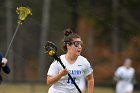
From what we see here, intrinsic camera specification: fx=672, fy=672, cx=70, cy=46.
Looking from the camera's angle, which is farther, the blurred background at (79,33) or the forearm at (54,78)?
the blurred background at (79,33)

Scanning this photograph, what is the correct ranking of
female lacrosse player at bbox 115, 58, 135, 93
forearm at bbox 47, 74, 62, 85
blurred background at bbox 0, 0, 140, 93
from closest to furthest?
forearm at bbox 47, 74, 62, 85
female lacrosse player at bbox 115, 58, 135, 93
blurred background at bbox 0, 0, 140, 93

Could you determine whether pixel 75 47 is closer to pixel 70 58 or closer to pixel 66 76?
pixel 70 58

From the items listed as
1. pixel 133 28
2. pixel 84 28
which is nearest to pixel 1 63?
pixel 133 28

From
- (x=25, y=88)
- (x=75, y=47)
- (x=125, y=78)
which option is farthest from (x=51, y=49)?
(x=25, y=88)

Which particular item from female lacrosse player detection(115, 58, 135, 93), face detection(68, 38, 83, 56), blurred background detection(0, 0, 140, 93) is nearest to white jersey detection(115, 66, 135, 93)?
female lacrosse player detection(115, 58, 135, 93)

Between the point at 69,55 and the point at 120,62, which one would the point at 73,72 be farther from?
the point at 120,62

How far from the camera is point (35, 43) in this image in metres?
46.5

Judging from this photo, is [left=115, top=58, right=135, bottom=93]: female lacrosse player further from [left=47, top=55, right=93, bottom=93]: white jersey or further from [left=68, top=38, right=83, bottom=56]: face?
[left=68, top=38, right=83, bottom=56]: face

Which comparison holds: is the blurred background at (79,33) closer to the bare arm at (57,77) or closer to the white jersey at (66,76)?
the white jersey at (66,76)

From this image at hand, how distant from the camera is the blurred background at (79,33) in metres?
40.6

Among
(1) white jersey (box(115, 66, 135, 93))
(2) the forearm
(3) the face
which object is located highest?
(3) the face

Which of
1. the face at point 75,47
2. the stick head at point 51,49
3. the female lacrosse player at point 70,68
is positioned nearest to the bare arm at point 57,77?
the female lacrosse player at point 70,68

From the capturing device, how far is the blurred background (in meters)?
40.6

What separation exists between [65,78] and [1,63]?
3.46 ft
